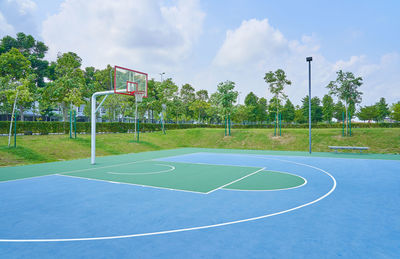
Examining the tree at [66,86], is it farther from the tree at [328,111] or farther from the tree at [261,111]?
the tree at [328,111]

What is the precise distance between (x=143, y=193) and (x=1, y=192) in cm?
502

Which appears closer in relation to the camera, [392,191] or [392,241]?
[392,241]

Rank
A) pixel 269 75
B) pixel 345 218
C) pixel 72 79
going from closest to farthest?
pixel 345 218, pixel 72 79, pixel 269 75

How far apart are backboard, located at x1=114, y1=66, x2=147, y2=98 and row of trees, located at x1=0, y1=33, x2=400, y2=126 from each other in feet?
24.2

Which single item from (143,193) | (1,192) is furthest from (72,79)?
(143,193)

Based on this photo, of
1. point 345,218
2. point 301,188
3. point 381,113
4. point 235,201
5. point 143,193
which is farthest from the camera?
point 381,113

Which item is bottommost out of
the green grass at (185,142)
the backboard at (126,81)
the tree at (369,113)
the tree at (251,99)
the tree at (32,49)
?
the green grass at (185,142)

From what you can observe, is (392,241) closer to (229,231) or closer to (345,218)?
(345,218)

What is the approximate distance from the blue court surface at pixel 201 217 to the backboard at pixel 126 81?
262 inches

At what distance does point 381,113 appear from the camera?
2724 inches

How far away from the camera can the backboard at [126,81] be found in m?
16.3

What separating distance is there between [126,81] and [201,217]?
12307mm

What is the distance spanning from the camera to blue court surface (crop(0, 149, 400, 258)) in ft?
15.8

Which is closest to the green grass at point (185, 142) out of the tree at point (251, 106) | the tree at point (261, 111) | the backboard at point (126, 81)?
the backboard at point (126, 81)
